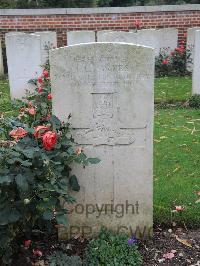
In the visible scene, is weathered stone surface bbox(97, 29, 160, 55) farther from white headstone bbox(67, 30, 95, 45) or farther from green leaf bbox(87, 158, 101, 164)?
green leaf bbox(87, 158, 101, 164)

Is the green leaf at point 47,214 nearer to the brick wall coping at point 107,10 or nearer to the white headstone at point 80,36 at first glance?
the white headstone at point 80,36

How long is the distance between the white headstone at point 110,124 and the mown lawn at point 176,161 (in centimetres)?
49

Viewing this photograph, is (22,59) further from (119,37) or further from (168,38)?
(168,38)

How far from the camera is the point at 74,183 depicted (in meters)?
2.97

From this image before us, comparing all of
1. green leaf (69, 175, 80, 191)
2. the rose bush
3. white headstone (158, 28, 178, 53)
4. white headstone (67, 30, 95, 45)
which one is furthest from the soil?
white headstone (158, 28, 178, 53)

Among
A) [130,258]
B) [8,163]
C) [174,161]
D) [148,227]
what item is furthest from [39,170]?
[174,161]

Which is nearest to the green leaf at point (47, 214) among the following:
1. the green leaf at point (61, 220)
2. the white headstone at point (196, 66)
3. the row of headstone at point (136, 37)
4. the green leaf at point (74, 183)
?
the green leaf at point (61, 220)

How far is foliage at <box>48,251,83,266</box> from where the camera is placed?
285cm

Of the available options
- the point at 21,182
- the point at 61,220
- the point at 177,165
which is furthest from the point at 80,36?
the point at 21,182

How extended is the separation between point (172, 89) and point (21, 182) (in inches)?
268

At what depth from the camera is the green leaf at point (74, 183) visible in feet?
9.74

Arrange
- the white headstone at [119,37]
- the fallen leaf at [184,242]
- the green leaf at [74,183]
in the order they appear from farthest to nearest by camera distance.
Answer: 1. the white headstone at [119,37]
2. the fallen leaf at [184,242]
3. the green leaf at [74,183]

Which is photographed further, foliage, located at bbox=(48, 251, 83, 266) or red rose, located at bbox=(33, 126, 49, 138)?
foliage, located at bbox=(48, 251, 83, 266)

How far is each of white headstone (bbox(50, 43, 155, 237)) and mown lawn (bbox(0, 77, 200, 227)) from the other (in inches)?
19.1
